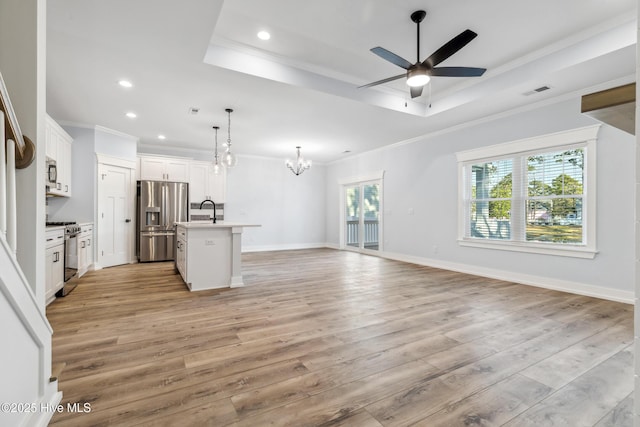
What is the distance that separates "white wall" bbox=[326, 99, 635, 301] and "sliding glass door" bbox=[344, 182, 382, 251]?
44cm

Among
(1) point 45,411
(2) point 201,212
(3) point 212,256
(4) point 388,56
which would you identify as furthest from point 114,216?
(4) point 388,56

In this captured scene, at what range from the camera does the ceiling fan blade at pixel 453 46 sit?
2.44 metres

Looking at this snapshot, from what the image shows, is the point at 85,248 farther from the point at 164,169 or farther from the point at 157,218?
the point at 164,169

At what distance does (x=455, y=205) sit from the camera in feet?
17.8

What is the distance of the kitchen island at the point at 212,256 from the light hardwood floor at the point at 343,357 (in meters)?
0.29

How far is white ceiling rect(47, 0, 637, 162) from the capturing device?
2668 mm

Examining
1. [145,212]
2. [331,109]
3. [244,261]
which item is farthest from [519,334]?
[145,212]

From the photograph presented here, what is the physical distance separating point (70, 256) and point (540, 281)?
265 inches

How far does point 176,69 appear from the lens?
3.33 meters

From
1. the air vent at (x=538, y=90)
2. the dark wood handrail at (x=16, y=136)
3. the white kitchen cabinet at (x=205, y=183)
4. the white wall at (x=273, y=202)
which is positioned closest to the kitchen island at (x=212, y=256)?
the dark wood handrail at (x=16, y=136)

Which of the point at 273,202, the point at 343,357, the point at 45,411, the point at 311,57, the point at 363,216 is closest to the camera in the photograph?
the point at 45,411

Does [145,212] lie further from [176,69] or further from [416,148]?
[416,148]

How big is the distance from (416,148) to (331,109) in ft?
8.54

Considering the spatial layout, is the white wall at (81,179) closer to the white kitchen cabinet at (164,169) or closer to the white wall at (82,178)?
the white wall at (82,178)
